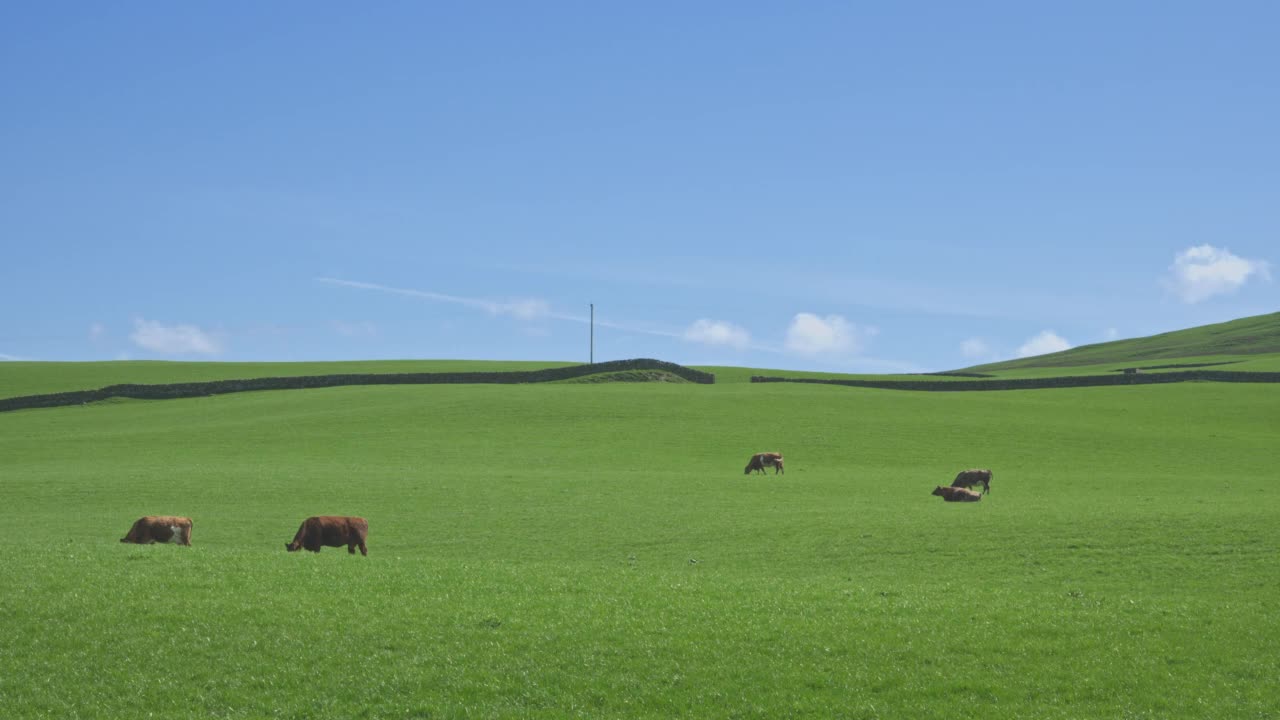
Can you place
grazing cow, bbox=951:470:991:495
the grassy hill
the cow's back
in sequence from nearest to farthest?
the cow's back → grazing cow, bbox=951:470:991:495 → the grassy hill

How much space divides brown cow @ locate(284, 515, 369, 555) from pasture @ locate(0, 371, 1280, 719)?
48.1 inches

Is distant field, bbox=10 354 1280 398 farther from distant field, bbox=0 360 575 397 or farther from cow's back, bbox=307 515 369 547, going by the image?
cow's back, bbox=307 515 369 547

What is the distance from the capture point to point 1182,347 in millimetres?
168875

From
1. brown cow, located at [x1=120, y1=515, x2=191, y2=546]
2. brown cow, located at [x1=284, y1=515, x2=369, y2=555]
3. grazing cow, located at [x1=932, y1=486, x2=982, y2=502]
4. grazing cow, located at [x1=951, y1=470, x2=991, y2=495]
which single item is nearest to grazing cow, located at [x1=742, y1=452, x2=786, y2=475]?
grazing cow, located at [x1=951, y1=470, x2=991, y2=495]

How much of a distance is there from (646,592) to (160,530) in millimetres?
12688

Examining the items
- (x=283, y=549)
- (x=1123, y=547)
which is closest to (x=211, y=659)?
(x=283, y=549)

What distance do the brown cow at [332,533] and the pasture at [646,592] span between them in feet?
4.01

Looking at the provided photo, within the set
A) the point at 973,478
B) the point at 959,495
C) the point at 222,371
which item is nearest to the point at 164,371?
the point at 222,371

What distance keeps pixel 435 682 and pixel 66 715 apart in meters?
4.57

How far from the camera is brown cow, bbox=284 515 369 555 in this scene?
23422mm

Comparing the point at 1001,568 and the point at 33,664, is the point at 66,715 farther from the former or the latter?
the point at 1001,568

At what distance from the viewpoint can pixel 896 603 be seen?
1711cm

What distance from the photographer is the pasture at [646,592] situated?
44.9ft

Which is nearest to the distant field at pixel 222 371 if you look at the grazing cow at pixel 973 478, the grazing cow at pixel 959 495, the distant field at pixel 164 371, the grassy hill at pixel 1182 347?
the distant field at pixel 164 371
